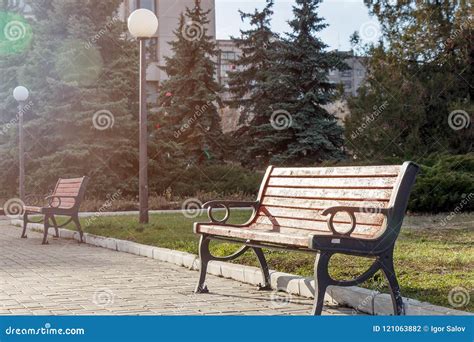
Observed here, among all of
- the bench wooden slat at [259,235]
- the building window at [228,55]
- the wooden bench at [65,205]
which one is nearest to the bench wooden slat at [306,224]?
the bench wooden slat at [259,235]

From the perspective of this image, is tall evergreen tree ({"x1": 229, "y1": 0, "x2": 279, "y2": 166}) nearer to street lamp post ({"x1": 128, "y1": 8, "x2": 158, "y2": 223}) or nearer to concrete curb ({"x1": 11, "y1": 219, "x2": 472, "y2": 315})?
street lamp post ({"x1": 128, "y1": 8, "x2": 158, "y2": 223})

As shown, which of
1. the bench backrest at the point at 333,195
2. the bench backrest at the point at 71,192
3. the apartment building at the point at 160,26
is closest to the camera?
the bench backrest at the point at 333,195

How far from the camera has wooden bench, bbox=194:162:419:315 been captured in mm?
5059

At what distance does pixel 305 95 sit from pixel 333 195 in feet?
81.8

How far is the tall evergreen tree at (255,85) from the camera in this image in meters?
31.9

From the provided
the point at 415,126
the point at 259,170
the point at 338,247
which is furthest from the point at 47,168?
the point at 338,247

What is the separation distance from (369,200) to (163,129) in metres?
22.9

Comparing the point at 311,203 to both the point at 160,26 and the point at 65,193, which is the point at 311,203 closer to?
the point at 65,193

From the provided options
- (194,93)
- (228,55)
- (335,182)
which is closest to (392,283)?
(335,182)

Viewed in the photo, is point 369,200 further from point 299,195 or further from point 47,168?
point 47,168

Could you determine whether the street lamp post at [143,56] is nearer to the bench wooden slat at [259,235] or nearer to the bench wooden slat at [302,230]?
the bench wooden slat at [302,230]

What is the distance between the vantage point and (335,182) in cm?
612

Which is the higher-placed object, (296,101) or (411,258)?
(296,101)

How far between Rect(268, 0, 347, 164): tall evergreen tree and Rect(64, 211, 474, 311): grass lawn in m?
18.0
